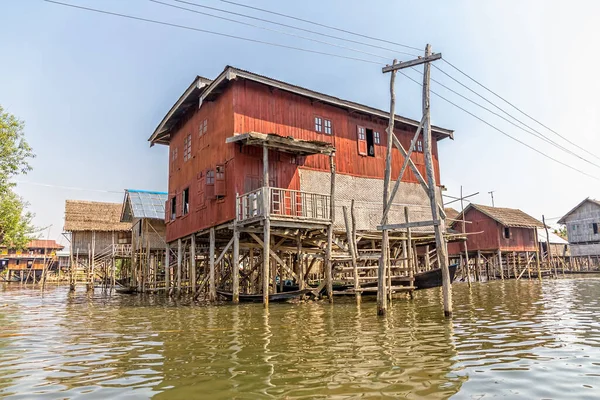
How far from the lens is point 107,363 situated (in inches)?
228

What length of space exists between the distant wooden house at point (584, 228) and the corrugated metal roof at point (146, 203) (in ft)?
129

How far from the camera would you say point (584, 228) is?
4347cm

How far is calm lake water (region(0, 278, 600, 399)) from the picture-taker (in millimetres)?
4422

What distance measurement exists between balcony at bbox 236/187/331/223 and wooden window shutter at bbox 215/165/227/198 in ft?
3.26

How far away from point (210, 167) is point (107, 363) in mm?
12688

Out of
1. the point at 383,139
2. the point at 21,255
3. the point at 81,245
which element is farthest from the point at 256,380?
the point at 21,255

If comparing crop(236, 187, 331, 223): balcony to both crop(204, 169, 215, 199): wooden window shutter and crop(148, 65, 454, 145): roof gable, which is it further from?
crop(148, 65, 454, 145): roof gable

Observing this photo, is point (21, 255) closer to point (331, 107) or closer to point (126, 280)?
point (126, 280)

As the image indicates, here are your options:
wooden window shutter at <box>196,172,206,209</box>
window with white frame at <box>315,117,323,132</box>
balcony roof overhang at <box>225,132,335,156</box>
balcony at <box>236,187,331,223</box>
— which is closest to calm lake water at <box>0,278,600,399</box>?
balcony at <box>236,187,331,223</box>

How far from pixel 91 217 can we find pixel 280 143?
94.8 ft

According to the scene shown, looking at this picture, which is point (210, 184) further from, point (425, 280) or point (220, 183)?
point (425, 280)

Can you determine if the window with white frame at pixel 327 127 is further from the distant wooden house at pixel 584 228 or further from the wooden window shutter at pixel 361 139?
the distant wooden house at pixel 584 228

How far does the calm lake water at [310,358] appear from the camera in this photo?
442 centimetres

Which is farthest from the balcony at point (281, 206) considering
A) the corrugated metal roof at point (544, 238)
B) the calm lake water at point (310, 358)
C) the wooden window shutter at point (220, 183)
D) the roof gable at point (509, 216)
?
the corrugated metal roof at point (544, 238)
